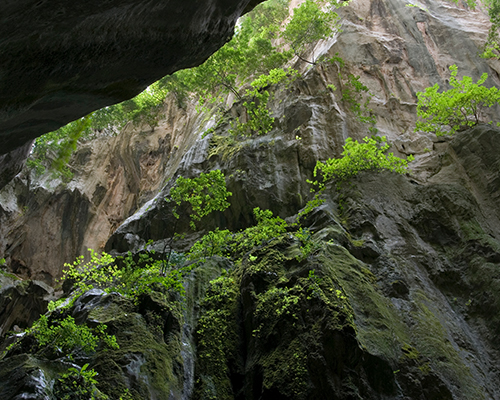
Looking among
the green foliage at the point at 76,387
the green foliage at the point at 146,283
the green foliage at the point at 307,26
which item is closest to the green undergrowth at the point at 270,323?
the green foliage at the point at 146,283

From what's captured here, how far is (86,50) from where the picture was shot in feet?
13.5

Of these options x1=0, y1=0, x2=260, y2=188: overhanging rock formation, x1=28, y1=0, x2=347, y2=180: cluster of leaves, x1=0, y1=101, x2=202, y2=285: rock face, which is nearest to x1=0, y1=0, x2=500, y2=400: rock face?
x1=28, y1=0, x2=347, y2=180: cluster of leaves

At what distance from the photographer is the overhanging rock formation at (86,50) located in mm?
3492

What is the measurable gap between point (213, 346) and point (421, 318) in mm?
4245

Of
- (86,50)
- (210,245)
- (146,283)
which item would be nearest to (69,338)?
(146,283)

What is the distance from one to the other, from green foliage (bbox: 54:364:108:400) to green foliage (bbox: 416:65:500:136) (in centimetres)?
1315

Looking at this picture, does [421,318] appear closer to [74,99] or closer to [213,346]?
[213,346]

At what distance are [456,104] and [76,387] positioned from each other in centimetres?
1371

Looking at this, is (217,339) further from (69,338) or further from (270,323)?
(69,338)

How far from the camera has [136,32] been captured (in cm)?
451

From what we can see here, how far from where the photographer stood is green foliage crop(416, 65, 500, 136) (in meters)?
12.7

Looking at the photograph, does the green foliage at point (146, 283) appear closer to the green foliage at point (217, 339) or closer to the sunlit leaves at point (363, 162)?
the green foliage at point (217, 339)

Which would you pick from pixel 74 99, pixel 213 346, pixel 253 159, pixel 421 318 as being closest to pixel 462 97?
pixel 253 159

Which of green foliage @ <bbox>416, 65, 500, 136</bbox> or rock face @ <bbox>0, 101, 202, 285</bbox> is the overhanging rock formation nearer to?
green foliage @ <bbox>416, 65, 500, 136</bbox>
